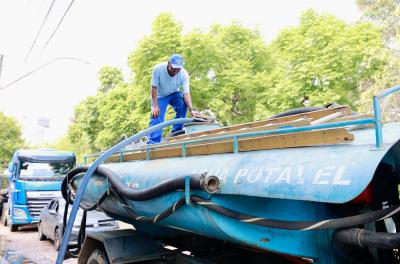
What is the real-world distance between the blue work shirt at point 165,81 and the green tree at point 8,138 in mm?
47217

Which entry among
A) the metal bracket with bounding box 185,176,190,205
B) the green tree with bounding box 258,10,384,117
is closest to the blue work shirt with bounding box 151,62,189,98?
the metal bracket with bounding box 185,176,190,205

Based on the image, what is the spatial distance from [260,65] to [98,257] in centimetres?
1901

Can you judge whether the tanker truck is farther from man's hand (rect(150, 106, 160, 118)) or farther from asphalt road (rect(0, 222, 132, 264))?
asphalt road (rect(0, 222, 132, 264))

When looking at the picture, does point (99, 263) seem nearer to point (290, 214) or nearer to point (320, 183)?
point (290, 214)

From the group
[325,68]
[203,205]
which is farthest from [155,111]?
[325,68]

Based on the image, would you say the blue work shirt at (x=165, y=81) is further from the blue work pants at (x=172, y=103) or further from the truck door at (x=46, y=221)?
the truck door at (x=46, y=221)

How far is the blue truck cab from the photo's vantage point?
15.0 m

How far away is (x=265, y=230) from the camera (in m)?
2.53

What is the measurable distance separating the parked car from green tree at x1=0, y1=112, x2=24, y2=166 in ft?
128

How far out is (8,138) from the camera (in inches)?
1981

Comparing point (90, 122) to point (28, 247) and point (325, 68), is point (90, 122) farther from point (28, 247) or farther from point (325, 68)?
point (28, 247)

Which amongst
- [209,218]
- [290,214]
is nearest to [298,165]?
[290,214]

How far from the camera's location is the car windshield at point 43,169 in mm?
15195

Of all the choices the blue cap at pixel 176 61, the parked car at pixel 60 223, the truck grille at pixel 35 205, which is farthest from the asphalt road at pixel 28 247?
the blue cap at pixel 176 61
